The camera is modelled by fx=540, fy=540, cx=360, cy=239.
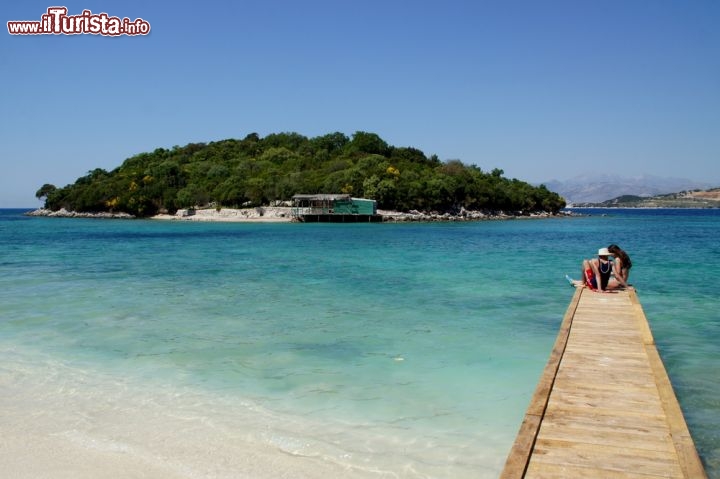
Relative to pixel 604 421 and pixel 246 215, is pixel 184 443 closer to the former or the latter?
pixel 604 421

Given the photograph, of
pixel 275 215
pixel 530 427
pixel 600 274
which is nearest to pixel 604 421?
pixel 530 427

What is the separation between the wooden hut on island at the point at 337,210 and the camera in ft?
245

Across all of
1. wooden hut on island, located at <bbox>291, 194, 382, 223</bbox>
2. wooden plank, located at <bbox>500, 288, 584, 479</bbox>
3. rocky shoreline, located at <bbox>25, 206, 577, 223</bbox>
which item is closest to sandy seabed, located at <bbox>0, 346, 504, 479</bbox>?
wooden plank, located at <bbox>500, 288, 584, 479</bbox>

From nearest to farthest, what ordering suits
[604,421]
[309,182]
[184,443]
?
1. [604,421]
2. [184,443]
3. [309,182]

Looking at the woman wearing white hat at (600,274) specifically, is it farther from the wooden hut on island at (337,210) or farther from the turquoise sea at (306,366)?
the wooden hut on island at (337,210)

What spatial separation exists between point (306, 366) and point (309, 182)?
82822 mm

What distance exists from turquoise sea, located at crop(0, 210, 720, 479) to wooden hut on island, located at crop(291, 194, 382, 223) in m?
56.6

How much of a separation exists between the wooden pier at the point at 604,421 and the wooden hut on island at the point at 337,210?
67567 mm

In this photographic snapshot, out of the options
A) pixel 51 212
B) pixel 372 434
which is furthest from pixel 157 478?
pixel 51 212

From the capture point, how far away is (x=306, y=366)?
8.20 m

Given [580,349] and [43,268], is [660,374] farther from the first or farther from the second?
[43,268]

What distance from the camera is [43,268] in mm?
21547

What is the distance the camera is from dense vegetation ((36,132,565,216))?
84.4m

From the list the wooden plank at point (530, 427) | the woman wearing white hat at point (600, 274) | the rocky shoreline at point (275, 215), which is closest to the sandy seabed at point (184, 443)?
the wooden plank at point (530, 427)
